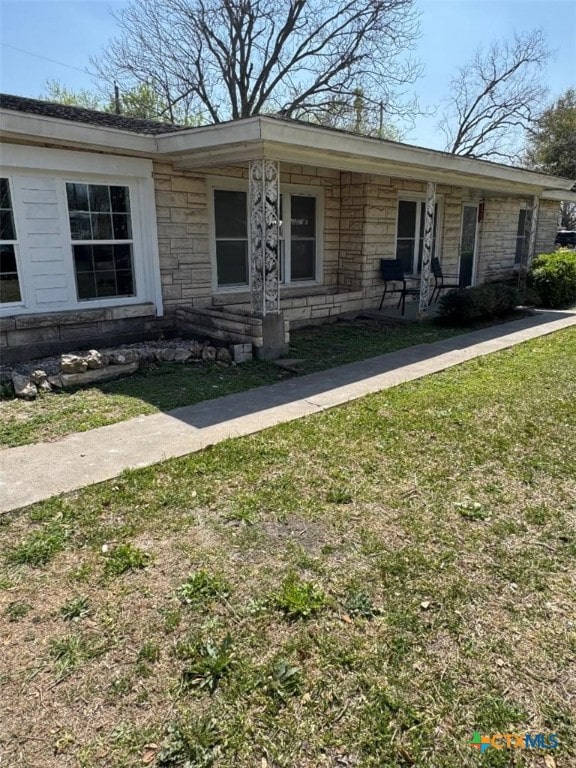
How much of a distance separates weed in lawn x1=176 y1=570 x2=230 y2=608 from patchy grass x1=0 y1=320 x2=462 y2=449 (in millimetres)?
2282

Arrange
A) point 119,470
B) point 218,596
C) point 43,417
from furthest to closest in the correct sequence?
point 43,417 → point 119,470 → point 218,596

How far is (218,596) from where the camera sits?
2.40 metres

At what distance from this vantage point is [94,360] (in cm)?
574

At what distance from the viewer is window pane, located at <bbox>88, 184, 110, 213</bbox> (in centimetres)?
666

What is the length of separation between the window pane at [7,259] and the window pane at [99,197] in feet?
3.79

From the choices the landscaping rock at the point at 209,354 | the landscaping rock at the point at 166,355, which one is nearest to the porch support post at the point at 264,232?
the landscaping rock at the point at 209,354

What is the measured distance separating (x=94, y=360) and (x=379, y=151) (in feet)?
15.5

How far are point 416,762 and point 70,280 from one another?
6433mm

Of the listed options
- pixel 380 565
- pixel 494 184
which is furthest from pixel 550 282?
pixel 380 565

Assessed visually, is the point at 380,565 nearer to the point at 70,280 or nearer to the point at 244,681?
the point at 244,681

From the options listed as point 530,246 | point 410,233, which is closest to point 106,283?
point 410,233

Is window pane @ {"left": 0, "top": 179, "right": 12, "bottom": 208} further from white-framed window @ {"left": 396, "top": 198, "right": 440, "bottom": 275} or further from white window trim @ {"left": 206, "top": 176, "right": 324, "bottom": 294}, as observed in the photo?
white-framed window @ {"left": 396, "top": 198, "right": 440, "bottom": 275}

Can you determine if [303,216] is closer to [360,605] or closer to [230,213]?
[230,213]

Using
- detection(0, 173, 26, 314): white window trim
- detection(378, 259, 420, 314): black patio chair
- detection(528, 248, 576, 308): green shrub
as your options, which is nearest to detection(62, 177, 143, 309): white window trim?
detection(0, 173, 26, 314): white window trim
